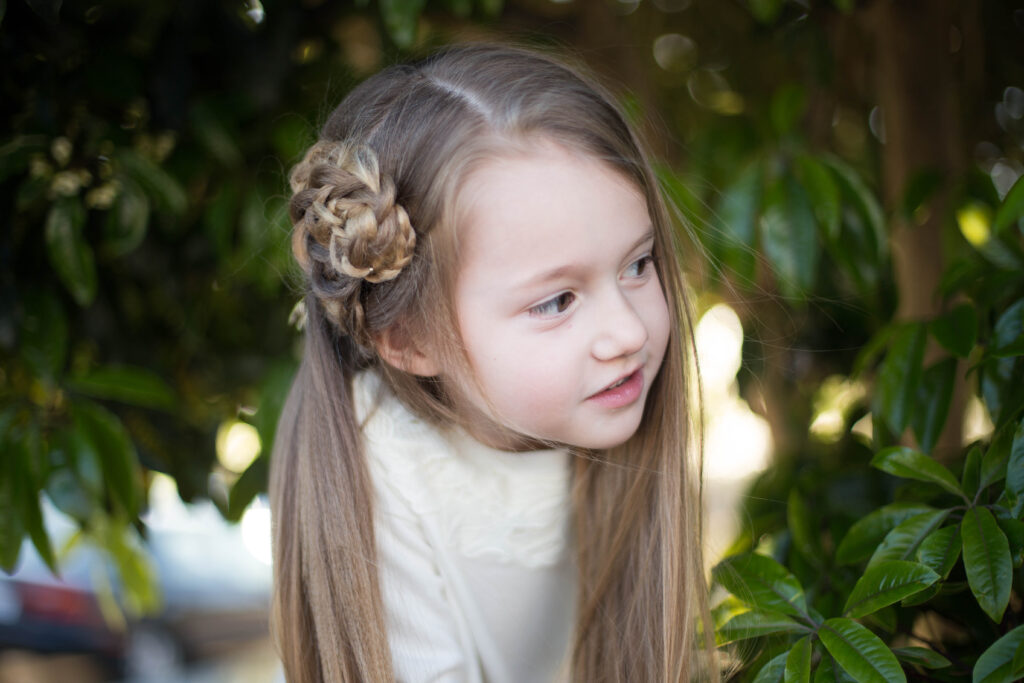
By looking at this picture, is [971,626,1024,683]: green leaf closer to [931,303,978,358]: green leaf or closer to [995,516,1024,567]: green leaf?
[995,516,1024,567]: green leaf

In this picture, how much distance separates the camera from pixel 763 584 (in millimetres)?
770

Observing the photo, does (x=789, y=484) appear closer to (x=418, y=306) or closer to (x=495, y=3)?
(x=418, y=306)

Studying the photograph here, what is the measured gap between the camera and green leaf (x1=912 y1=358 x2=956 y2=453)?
2.91 ft

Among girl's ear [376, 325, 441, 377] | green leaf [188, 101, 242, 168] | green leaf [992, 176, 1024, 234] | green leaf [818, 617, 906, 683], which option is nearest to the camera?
green leaf [818, 617, 906, 683]

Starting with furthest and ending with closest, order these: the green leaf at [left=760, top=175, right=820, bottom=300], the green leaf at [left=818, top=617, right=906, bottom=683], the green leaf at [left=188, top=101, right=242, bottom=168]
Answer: the green leaf at [left=188, top=101, right=242, bottom=168] → the green leaf at [left=760, top=175, right=820, bottom=300] → the green leaf at [left=818, top=617, right=906, bottom=683]

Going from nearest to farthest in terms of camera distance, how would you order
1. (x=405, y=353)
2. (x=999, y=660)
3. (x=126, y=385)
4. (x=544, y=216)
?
(x=999, y=660), (x=544, y=216), (x=405, y=353), (x=126, y=385)

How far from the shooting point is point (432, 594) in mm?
935

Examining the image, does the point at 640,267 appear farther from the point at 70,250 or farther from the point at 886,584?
the point at 70,250

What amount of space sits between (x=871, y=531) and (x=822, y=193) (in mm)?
403

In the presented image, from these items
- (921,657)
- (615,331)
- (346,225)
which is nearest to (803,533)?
(921,657)

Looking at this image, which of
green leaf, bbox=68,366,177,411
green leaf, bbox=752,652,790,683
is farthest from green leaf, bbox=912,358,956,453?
green leaf, bbox=68,366,177,411

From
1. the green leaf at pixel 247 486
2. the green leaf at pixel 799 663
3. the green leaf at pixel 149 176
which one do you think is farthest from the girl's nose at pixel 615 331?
the green leaf at pixel 149 176

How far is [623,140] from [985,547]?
19.4 inches

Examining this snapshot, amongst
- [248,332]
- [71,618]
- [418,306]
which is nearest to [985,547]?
[418,306]
